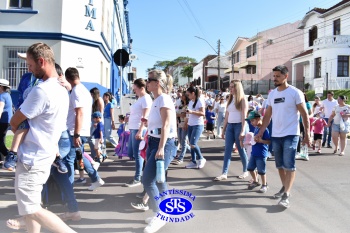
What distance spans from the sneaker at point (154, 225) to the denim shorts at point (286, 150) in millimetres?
2116

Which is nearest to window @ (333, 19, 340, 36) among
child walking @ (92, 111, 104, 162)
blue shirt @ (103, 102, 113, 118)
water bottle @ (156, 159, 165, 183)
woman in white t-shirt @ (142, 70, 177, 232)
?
blue shirt @ (103, 102, 113, 118)

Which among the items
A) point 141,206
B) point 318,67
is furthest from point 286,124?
point 318,67

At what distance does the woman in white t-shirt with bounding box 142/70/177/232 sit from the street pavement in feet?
1.09

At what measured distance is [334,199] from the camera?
5.40 metres

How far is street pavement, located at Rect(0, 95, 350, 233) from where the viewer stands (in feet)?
13.9

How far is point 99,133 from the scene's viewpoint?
24.1 ft

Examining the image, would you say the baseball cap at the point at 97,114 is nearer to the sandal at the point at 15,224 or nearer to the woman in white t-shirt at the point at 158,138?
the woman in white t-shirt at the point at 158,138

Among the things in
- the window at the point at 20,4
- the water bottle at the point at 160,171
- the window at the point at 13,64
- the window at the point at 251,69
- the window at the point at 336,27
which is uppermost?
the window at the point at 336,27

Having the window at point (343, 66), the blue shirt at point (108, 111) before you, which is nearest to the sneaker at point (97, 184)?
the blue shirt at point (108, 111)

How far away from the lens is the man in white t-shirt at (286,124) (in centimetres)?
500

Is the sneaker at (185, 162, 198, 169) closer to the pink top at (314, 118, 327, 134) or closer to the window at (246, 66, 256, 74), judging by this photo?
the pink top at (314, 118, 327, 134)

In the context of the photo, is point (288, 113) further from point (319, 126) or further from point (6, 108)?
point (319, 126)

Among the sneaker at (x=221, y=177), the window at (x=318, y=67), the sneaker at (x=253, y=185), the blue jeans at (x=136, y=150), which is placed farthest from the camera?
the window at (x=318, y=67)
